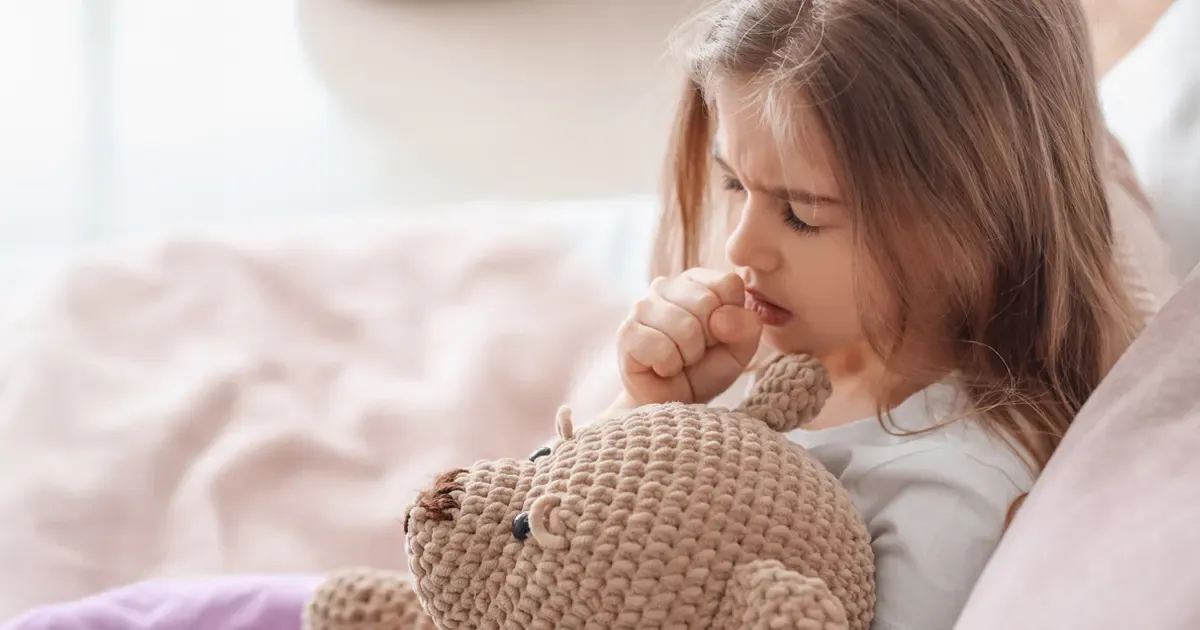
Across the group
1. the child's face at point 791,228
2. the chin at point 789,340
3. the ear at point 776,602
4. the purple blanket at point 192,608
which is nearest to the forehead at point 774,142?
the child's face at point 791,228

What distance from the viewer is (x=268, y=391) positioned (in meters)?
1.08

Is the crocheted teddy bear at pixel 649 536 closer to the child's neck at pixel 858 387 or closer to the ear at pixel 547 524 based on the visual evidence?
the ear at pixel 547 524

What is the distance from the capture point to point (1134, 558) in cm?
46

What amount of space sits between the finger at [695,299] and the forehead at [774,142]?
0.25 ft

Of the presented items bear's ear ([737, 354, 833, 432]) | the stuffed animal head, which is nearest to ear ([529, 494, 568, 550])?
the stuffed animal head

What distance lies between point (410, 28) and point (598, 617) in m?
1.47

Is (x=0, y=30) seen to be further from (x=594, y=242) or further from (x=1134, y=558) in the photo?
(x=1134, y=558)

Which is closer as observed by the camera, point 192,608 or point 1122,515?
point 1122,515

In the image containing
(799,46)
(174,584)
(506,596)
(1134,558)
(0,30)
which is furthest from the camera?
(0,30)

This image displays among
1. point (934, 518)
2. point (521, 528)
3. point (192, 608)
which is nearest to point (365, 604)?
point (192, 608)

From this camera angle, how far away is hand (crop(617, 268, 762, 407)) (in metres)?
0.73

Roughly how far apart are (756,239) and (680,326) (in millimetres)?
70

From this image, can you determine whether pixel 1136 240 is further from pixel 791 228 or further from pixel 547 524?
pixel 547 524

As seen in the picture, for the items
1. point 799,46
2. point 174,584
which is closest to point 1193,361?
point 799,46
